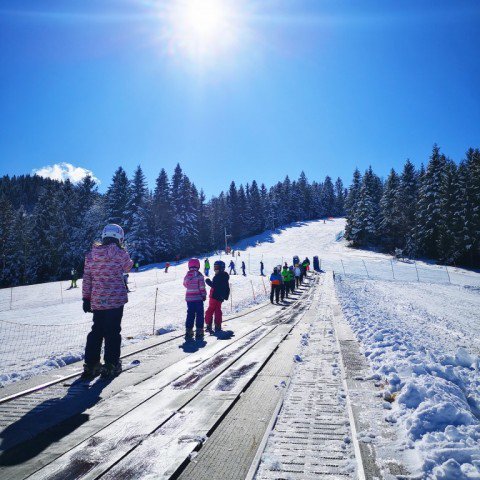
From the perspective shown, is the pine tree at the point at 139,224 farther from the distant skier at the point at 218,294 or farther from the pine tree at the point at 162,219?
the distant skier at the point at 218,294

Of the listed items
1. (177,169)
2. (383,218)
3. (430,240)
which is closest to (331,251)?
(383,218)

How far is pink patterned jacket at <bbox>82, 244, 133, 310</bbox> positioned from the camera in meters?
4.49

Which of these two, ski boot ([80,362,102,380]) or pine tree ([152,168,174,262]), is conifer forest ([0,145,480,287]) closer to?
pine tree ([152,168,174,262])

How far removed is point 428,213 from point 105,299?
179ft

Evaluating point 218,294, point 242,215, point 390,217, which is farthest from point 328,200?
point 218,294

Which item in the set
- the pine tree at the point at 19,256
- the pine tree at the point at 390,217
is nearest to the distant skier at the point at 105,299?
the pine tree at the point at 19,256

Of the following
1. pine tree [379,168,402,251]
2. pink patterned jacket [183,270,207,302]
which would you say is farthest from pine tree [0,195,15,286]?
pine tree [379,168,402,251]

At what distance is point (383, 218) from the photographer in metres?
59.4

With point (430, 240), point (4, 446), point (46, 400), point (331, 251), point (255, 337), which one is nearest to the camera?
point (4, 446)

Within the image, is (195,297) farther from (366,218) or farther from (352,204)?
(352,204)

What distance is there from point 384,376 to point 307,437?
5.71 ft

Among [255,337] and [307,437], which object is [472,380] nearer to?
[307,437]

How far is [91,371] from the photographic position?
4336 mm

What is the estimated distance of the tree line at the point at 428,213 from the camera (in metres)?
43.5
